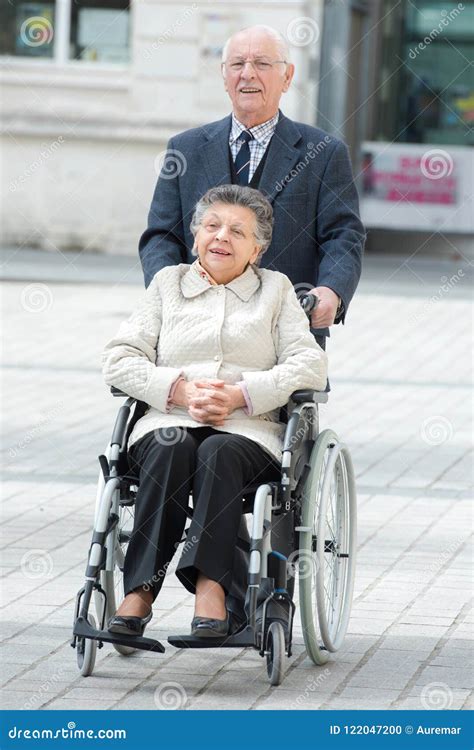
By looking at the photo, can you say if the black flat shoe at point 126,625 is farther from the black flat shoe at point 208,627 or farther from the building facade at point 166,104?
the building facade at point 166,104

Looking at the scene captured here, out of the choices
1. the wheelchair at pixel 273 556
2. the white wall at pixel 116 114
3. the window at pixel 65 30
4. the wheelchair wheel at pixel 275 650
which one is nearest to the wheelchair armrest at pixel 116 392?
the wheelchair at pixel 273 556

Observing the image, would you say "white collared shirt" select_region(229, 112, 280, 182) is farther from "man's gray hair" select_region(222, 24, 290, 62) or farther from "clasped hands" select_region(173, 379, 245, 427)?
"clasped hands" select_region(173, 379, 245, 427)

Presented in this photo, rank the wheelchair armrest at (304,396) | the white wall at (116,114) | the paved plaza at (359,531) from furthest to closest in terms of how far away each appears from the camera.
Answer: the white wall at (116,114)
the wheelchair armrest at (304,396)
the paved plaza at (359,531)

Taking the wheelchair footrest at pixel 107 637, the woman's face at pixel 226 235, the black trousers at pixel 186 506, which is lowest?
the wheelchair footrest at pixel 107 637

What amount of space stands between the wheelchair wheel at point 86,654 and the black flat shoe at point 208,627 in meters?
0.30

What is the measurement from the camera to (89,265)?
18109 mm

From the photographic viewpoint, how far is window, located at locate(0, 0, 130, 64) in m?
19.6

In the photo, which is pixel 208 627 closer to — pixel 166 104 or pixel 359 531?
pixel 359 531

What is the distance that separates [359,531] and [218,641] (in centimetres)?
231

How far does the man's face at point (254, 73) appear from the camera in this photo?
4859mm

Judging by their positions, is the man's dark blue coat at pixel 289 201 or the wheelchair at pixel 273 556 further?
the man's dark blue coat at pixel 289 201

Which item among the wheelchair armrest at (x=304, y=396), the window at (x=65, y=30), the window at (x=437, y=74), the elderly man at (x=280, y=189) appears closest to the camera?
the wheelchair armrest at (x=304, y=396)

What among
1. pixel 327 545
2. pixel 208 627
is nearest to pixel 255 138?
pixel 327 545
